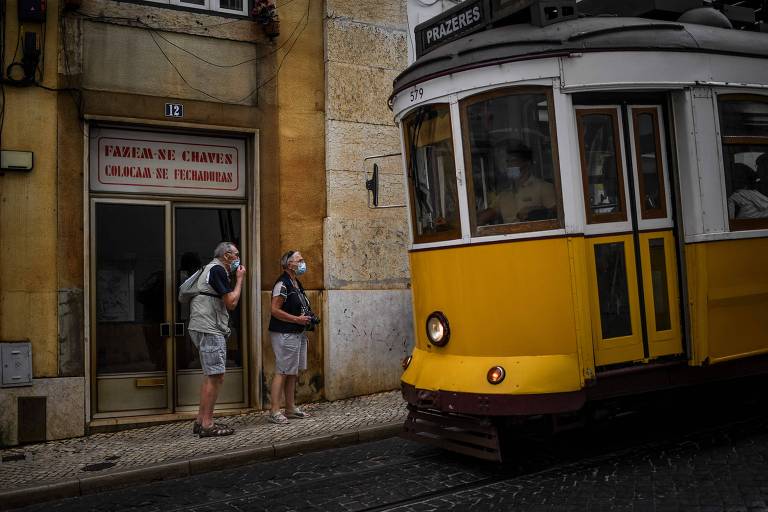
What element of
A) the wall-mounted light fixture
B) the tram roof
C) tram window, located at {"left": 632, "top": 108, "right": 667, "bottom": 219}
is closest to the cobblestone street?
tram window, located at {"left": 632, "top": 108, "right": 667, "bottom": 219}

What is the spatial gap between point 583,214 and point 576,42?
4.19 feet

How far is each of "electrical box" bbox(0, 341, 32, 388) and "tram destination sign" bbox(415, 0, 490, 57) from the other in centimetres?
498

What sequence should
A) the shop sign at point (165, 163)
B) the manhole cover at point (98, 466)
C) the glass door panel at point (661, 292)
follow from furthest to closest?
the shop sign at point (165, 163) < the manhole cover at point (98, 466) < the glass door panel at point (661, 292)

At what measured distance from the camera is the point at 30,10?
820cm

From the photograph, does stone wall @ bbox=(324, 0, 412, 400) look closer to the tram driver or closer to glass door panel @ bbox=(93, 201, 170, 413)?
glass door panel @ bbox=(93, 201, 170, 413)

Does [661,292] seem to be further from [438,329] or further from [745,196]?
[438,329]

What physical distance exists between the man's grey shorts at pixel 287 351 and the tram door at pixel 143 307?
1.31m

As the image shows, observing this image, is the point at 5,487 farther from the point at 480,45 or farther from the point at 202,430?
the point at 480,45

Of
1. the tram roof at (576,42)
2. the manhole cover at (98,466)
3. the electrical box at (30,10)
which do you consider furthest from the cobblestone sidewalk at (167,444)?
the electrical box at (30,10)

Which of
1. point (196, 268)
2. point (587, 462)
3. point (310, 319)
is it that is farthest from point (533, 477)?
point (196, 268)

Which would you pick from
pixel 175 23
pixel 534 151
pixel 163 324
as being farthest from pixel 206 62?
pixel 534 151

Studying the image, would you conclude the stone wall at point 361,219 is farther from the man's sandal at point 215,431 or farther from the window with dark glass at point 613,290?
the window with dark glass at point 613,290

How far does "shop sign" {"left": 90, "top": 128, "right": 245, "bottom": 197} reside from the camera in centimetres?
891

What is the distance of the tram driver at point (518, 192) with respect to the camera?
586 cm
